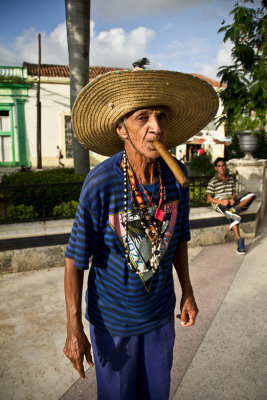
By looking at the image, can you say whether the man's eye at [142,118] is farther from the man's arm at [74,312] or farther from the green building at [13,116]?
the green building at [13,116]

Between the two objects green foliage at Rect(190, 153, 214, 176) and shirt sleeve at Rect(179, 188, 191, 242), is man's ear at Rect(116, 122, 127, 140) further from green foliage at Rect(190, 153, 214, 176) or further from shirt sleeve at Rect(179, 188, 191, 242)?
green foliage at Rect(190, 153, 214, 176)

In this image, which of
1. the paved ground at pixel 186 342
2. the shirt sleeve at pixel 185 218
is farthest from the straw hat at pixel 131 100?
the paved ground at pixel 186 342

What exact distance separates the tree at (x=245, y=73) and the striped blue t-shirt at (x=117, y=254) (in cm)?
583

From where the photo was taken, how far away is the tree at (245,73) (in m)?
6.47

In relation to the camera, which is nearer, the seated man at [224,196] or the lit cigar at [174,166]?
the lit cigar at [174,166]

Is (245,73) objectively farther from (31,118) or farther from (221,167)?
(31,118)

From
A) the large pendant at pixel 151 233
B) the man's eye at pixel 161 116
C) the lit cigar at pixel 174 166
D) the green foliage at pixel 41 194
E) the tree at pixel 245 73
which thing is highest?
the tree at pixel 245 73

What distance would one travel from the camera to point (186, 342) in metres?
2.72

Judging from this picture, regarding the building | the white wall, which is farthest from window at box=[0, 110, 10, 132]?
the white wall

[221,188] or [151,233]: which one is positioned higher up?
[151,233]

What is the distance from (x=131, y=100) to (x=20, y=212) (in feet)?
12.1

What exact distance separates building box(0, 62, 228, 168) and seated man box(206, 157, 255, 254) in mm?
15711

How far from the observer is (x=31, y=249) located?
13.5ft

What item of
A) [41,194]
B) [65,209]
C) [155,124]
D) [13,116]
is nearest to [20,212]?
[41,194]
